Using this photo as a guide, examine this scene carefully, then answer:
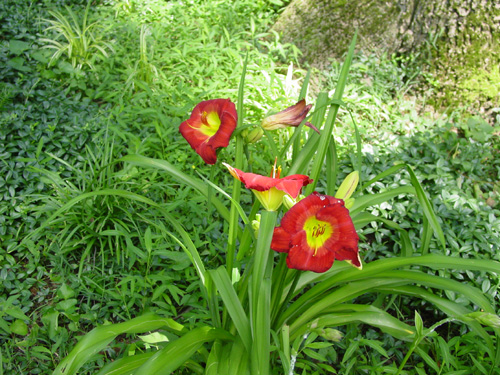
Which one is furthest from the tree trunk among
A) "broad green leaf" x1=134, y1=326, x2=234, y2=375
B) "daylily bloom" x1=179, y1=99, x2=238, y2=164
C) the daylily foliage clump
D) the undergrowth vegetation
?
"broad green leaf" x1=134, y1=326, x2=234, y2=375

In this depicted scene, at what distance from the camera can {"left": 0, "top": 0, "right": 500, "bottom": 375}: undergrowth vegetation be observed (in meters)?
1.87

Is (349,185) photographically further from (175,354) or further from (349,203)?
(175,354)

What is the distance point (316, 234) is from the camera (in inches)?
49.4

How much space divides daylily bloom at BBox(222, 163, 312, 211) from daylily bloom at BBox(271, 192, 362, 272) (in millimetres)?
49

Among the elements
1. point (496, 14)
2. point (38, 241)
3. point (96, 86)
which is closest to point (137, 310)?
point (38, 241)

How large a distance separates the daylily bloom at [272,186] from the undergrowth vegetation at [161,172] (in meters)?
0.29

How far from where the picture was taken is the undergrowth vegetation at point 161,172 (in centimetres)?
187

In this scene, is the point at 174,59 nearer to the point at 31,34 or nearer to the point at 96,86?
the point at 96,86

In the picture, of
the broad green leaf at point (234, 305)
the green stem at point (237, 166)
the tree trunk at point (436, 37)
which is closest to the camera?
the broad green leaf at point (234, 305)

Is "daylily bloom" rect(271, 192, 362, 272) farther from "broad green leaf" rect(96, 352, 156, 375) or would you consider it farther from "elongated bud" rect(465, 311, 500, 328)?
"broad green leaf" rect(96, 352, 156, 375)

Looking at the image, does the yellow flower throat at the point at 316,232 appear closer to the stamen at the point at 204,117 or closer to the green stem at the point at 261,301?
the green stem at the point at 261,301

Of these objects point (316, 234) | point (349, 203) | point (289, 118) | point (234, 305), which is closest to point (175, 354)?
point (234, 305)

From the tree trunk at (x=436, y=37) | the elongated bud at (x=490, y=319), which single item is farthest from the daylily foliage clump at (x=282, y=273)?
the tree trunk at (x=436, y=37)

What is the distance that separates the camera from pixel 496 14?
9.55ft
